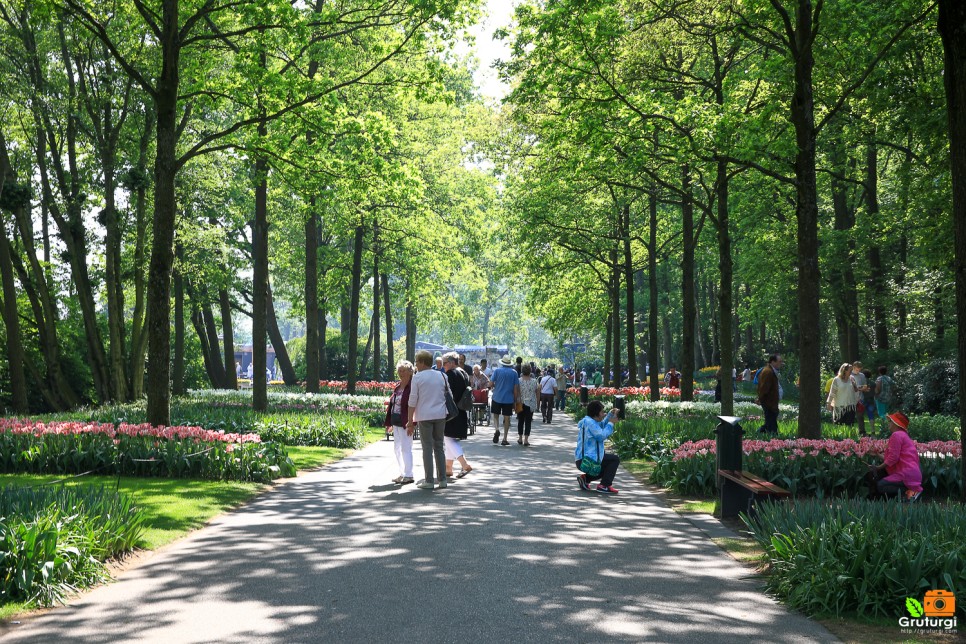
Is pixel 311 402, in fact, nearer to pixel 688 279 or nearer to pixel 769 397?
pixel 688 279

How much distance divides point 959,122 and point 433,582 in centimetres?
582

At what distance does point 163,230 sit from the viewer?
14.5m

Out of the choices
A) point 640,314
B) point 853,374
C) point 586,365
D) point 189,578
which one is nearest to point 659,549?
point 189,578

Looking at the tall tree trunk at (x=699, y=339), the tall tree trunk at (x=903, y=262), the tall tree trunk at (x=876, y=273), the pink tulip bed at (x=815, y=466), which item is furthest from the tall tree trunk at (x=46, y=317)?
the tall tree trunk at (x=699, y=339)

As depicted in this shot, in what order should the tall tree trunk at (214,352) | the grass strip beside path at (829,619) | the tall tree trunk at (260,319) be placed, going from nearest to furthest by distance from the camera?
the grass strip beside path at (829,619), the tall tree trunk at (260,319), the tall tree trunk at (214,352)

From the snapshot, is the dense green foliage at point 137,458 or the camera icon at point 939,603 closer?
the camera icon at point 939,603

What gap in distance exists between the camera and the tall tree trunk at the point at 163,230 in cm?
1438

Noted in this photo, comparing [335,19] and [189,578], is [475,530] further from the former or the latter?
[335,19]

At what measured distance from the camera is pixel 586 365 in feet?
247

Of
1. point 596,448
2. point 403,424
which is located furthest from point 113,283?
point 596,448

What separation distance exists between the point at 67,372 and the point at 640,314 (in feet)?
116

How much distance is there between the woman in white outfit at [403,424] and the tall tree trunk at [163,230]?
3.95 m

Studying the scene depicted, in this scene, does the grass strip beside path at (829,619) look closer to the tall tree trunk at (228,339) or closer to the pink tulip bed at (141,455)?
the pink tulip bed at (141,455)

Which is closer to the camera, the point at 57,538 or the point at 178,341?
the point at 57,538
